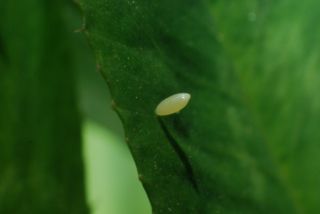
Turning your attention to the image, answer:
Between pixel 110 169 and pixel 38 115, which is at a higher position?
pixel 38 115

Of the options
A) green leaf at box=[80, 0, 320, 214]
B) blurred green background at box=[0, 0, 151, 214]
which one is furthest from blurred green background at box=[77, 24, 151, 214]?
green leaf at box=[80, 0, 320, 214]

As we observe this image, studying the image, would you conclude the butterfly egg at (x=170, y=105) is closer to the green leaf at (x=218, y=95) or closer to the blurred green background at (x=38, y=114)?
the green leaf at (x=218, y=95)

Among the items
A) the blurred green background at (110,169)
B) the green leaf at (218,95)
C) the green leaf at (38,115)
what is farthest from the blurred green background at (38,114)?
the blurred green background at (110,169)

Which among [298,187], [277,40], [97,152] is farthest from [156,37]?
[97,152]

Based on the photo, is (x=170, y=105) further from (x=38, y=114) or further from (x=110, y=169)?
(x=110, y=169)

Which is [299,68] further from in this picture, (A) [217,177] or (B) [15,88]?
(B) [15,88]

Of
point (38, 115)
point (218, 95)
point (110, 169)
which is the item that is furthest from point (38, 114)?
point (110, 169)
